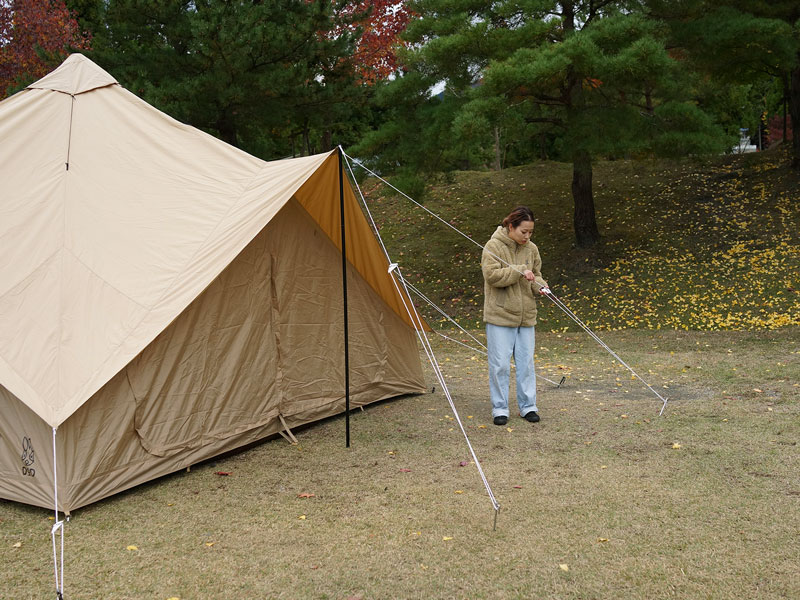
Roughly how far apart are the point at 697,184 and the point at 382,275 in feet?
35.8

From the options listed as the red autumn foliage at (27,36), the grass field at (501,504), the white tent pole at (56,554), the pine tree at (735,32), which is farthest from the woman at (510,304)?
the red autumn foliage at (27,36)

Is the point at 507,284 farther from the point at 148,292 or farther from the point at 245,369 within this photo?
the point at 148,292

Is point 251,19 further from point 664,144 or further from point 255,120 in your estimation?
point 664,144

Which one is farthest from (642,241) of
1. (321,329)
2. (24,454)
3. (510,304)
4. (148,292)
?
(24,454)

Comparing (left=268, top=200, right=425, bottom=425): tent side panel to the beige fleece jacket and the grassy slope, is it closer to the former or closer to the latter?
the beige fleece jacket

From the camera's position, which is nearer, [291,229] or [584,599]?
[584,599]

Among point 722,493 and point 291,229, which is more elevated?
point 291,229

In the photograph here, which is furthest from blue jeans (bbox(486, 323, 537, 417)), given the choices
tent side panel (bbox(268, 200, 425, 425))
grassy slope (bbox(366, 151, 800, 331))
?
grassy slope (bbox(366, 151, 800, 331))

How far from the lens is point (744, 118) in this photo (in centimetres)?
2117

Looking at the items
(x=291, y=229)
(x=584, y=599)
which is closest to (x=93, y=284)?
(x=291, y=229)

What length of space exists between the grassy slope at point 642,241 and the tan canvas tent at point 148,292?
20.4 ft

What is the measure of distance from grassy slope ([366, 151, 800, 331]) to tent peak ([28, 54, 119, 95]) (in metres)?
7.37

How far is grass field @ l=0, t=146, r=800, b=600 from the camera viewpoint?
10.7 ft

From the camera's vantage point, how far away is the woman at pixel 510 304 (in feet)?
18.2
